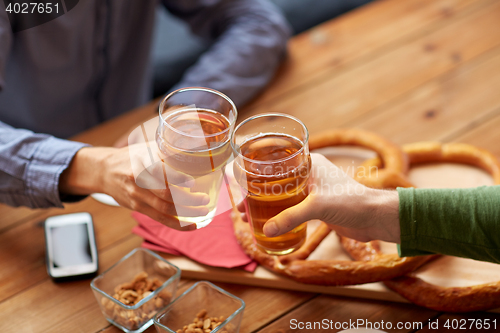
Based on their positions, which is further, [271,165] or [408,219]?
[408,219]

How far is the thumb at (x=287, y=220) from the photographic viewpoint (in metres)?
0.86

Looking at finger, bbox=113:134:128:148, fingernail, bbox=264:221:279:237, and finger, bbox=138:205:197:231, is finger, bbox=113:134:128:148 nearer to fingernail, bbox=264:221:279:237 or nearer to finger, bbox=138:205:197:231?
finger, bbox=138:205:197:231

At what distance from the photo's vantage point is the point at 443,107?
4.93ft

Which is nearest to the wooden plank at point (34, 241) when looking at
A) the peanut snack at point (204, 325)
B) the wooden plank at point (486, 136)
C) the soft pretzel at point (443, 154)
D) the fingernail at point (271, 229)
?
the peanut snack at point (204, 325)

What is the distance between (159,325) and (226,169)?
0.33 metres

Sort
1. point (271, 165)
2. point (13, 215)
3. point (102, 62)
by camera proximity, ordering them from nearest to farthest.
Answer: point (271, 165) < point (13, 215) < point (102, 62)

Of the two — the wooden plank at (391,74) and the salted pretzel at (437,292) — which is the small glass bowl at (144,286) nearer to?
the salted pretzel at (437,292)

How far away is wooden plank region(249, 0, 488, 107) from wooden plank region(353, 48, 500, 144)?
27 cm

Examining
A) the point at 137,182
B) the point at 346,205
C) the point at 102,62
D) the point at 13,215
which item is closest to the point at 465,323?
the point at 346,205

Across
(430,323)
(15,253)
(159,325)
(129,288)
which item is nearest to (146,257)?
(129,288)

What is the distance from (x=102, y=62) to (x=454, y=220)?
124cm

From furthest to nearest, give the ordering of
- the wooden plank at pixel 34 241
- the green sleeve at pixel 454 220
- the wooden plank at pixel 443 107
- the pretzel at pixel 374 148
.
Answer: the wooden plank at pixel 443 107 → the pretzel at pixel 374 148 → the wooden plank at pixel 34 241 → the green sleeve at pixel 454 220

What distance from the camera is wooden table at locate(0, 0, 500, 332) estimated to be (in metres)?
1.01

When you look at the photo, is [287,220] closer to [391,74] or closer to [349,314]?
[349,314]
